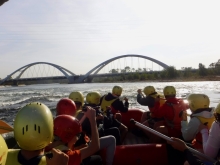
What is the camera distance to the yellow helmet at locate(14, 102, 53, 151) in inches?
77.4

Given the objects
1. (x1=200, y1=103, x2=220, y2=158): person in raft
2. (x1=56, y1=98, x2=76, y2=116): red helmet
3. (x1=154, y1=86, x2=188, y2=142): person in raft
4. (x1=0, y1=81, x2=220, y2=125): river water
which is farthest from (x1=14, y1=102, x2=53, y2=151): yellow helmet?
(x1=0, y1=81, x2=220, y2=125): river water

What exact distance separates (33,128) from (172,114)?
395 centimetres

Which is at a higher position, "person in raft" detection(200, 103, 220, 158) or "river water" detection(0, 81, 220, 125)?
"person in raft" detection(200, 103, 220, 158)

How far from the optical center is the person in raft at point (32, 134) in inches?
77.4

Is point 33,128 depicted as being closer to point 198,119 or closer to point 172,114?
point 198,119

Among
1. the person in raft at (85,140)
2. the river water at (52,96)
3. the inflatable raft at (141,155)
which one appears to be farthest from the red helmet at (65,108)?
the river water at (52,96)

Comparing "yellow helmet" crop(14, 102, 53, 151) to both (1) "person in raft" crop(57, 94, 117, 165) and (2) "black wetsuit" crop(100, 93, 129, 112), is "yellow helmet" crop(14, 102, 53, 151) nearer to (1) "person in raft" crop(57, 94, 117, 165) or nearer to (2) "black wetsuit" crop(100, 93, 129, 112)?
(1) "person in raft" crop(57, 94, 117, 165)

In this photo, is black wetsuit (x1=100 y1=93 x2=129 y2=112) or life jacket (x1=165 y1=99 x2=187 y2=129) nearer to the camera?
life jacket (x1=165 y1=99 x2=187 y2=129)

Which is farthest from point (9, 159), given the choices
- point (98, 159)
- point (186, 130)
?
point (186, 130)

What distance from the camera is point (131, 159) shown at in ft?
13.8

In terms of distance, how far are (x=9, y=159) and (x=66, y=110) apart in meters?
1.70

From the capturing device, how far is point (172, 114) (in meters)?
5.38

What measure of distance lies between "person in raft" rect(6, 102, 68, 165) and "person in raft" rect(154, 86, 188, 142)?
11.5ft

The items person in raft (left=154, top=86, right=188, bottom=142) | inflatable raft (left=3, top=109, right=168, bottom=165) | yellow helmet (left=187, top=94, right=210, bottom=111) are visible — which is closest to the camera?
yellow helmet (left=187, top=94, right=210, bottom=111)
